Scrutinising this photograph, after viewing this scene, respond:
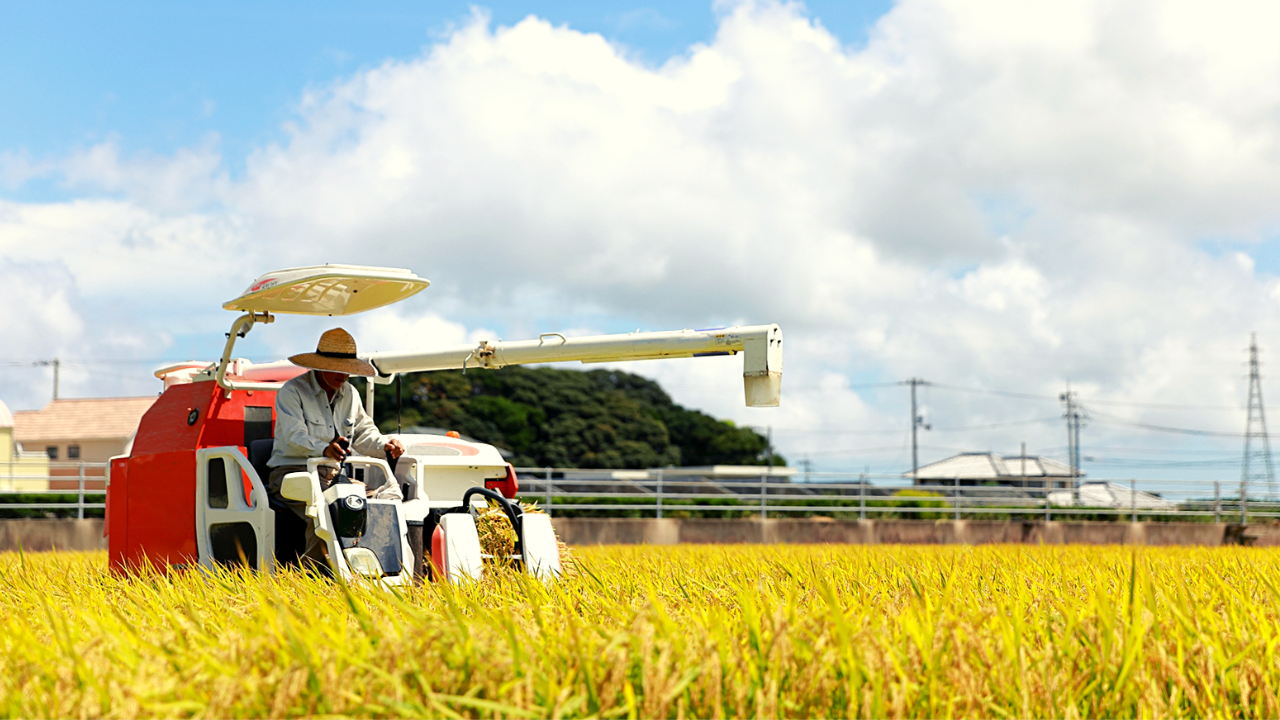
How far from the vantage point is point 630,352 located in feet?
26.2

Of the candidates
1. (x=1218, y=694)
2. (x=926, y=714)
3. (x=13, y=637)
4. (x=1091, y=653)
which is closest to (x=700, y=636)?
(x=926, y=714)

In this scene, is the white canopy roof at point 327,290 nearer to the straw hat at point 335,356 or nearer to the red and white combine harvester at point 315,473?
the red and white combine harvester at point 315,473

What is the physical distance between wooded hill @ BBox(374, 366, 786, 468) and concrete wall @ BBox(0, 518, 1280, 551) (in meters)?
32.9

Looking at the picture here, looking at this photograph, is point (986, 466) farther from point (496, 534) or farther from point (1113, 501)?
point (496, 534)

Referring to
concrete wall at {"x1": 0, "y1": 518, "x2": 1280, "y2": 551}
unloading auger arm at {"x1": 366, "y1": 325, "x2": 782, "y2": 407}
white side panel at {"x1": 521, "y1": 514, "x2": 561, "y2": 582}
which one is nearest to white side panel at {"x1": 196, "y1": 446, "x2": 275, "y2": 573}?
white side panel at {"x1": 521, "y1": 514, "x2": 561, "y2": 582}

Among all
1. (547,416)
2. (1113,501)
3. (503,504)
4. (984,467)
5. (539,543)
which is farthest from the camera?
(984,467)

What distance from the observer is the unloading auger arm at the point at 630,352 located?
24.1 feet

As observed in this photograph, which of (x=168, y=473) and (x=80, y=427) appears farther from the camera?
(x=80, y=427)

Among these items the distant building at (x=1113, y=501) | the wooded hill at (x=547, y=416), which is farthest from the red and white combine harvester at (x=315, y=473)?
the wooded hill at (x=547, y=416)

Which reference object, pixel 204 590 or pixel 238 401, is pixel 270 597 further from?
pixel 238 401

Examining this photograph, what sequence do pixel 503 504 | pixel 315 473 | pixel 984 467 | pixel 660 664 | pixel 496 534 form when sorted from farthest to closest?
pixel 984 467 → pixel 496 534 → pixel 503 504 → pixel 315 473 → pixel 660 664

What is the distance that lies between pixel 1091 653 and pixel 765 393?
3.89 metres

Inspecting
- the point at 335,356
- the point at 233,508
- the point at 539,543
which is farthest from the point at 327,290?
the point at 539,543

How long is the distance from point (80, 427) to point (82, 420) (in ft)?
1.98
